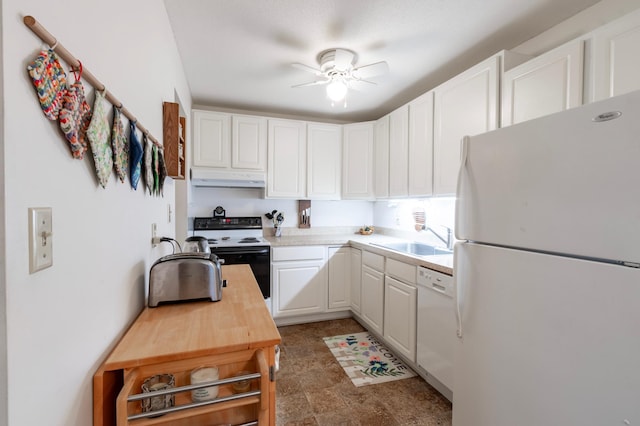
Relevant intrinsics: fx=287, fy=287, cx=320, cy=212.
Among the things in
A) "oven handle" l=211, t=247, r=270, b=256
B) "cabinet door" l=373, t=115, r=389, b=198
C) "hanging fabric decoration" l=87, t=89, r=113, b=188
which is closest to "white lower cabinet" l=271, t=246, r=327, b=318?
"oven handle" l=211, t=247, r=270, b=256

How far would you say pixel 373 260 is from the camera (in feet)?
9.00

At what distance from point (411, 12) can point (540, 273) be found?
1547mm

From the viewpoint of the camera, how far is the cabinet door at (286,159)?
3.25 metres

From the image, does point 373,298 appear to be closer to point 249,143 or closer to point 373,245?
point 373,245

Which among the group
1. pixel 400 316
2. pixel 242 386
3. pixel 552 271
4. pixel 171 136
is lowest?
pixel 400 316

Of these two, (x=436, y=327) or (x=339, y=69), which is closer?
(x=436, y=327)

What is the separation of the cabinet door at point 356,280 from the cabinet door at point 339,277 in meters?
0.05

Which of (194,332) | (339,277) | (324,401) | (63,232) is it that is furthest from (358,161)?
(63,232)

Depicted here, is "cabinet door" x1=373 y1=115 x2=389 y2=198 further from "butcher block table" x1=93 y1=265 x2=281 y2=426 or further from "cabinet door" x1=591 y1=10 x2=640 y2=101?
"butcher block table" x1=93 y1=265 x2=281 y2=426

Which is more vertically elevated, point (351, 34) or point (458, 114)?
point (351, 34)

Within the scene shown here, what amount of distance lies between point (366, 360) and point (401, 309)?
54 cm

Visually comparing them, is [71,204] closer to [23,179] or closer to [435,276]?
[23,179]

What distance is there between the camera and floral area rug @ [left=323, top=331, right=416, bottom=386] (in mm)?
2170

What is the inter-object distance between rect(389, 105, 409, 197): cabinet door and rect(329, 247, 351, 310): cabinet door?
85cm
